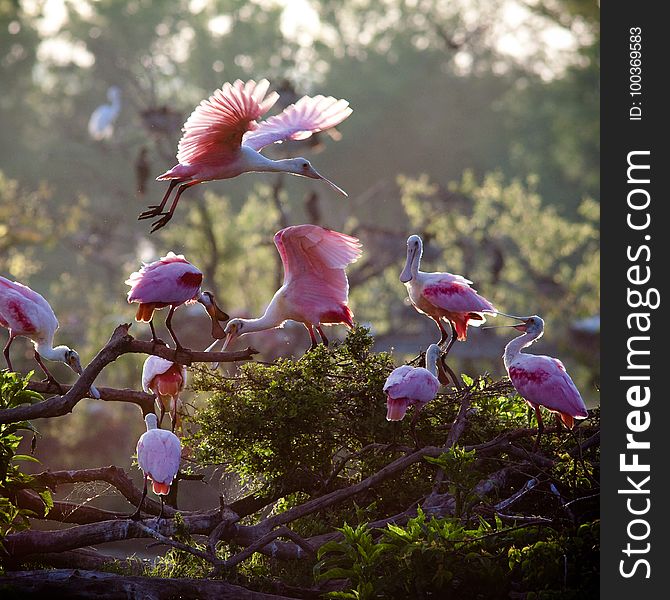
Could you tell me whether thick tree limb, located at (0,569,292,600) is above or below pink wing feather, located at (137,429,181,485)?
below

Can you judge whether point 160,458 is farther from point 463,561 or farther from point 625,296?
point 625,296

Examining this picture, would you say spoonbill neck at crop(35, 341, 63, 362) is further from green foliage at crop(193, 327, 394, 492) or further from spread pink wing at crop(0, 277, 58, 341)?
green foliage at crop(193, 327, 394, 492)

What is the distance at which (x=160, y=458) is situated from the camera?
649cm

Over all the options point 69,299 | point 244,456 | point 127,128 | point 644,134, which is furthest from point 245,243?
point 127,128

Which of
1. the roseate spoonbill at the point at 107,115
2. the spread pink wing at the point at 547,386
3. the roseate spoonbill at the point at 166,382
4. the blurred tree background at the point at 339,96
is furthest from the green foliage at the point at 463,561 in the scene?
the roseate spoonbill at the point at 107,115

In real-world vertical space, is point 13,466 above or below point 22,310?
below

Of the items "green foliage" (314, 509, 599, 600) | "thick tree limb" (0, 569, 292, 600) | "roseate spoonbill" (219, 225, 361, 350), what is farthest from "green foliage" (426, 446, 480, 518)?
"roseate spoonbill" (219, 225, 361, 350)

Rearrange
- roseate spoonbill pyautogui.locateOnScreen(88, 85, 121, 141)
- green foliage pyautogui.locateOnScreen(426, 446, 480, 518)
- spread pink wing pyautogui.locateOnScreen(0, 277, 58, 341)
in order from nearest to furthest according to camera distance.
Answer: green foliage pyautogui.locateOnScreen(426, 446, 480, 518), spread pink wing pyautogui.locateOnScreen(0, 277, 58, 341), roseate spoonbill pyautogui.locateOnScreen(88, 85, 121, 141)

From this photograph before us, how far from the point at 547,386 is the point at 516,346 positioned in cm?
55

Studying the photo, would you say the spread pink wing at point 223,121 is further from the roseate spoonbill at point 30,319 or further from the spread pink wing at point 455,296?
the spread pink wing at point 455,296

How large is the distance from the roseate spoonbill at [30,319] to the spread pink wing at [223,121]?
1.25 meters

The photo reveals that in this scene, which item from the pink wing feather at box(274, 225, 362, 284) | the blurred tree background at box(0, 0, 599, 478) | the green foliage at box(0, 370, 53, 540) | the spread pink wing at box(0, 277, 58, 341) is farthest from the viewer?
the blurred tree background at box(0, 0, 599, 478)

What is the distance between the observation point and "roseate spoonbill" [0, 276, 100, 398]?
6.70m

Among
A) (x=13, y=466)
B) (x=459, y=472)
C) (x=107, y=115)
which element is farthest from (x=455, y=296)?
(x=107, y=115)
